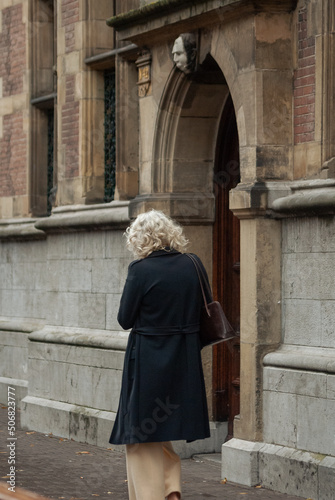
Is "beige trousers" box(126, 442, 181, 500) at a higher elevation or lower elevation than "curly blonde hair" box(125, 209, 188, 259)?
lower

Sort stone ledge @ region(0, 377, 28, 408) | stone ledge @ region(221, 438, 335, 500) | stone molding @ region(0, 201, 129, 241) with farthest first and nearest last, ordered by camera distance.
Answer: stone ledge @ region(0, 377, 28, 408), stone molding @ region(0, 201, 129, 241), stone ledge @ region(221, 438, 335, 500)

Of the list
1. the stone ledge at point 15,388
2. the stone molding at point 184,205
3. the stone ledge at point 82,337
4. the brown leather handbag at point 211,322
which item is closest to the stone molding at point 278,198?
the stone molding at point 184,205

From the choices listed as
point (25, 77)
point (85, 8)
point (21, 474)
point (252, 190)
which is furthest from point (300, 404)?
point (25, 77)

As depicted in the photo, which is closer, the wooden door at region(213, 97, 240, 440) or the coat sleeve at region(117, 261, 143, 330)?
the coat sleeve at region(117, 261, 143, 330)

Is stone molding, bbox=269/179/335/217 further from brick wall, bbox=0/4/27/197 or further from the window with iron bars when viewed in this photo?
brick wall, bbox=0/4/27/197

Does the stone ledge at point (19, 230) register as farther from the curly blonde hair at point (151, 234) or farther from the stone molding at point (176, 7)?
the curly blonde hair at point (151, 234)

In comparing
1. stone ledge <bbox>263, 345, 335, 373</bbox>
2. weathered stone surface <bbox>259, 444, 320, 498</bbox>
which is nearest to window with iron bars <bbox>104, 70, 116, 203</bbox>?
stone ledge <bbox>263, 345, 335, 373</bbox>

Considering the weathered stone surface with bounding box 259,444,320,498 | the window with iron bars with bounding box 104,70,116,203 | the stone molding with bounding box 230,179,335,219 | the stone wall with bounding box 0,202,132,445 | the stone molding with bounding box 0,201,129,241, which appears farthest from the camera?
the window with iron bars with bounding box 104,70,116,203

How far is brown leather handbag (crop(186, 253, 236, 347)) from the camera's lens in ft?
22.9

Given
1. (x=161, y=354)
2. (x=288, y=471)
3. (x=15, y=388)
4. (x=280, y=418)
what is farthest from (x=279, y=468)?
(x=15, y=388)

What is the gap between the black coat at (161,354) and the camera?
6805 mm

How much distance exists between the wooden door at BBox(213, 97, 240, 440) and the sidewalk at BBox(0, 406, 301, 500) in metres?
0.64

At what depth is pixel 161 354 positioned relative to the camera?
6836 mm

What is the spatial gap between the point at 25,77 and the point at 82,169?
249cm
